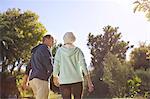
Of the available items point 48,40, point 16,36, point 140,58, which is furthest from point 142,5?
point 16,36

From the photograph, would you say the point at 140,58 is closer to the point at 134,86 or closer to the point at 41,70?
the point at 134,86

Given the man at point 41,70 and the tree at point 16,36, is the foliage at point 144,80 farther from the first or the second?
the man at point 41,70

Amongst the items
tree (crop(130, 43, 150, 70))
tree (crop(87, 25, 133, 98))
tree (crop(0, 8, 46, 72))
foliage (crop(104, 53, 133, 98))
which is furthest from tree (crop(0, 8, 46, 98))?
tree (crop(130, 43, 150, 70))

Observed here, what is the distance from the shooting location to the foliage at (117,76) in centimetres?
1122

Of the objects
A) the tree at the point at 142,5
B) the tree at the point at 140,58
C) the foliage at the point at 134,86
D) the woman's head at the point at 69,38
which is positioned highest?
the tree at the point at 142,5

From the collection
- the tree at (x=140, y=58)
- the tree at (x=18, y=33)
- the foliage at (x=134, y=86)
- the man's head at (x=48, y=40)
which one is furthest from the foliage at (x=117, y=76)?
the man's head at (x=48, y=40)

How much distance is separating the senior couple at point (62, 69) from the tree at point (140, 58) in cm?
844

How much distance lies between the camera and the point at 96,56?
44.4 ft

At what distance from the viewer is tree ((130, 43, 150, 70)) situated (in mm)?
12117

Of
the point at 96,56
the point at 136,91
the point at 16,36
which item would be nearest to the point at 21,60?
the point at 16,36

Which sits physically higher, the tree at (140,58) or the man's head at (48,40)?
the tree at (140,58)

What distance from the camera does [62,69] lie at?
11.3 ft

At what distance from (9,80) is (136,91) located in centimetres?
436

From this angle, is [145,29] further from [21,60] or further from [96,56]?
[21,60]
